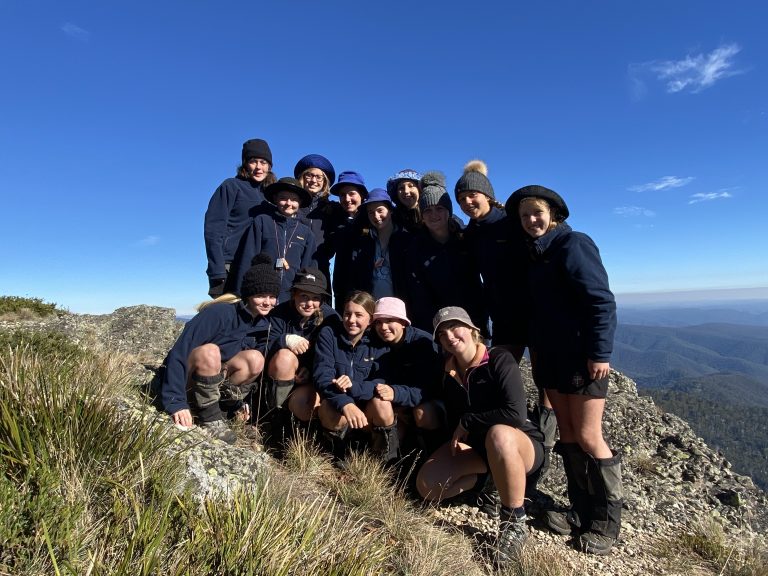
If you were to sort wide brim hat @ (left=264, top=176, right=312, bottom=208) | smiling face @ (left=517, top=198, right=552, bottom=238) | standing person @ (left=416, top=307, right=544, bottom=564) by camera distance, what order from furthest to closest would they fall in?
wide brim hat @ (left=264, top=176, right=312, bottom=208)
smiling face @ (left=517, top=198, right=552, bottom=238)
standing person @ (left=416, top=307, right=544, bottom=564)

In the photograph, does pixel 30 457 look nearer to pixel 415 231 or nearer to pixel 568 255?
pixel 568 255

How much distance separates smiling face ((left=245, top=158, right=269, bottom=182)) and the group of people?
0.02m

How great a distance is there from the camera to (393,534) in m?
3.82

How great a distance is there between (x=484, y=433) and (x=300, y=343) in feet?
8.32

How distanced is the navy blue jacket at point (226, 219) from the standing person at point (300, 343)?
1392 mm

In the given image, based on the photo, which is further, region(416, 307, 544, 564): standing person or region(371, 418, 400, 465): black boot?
region(371, 418, 400, 465): black boot

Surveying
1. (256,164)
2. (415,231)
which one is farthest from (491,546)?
(256,164)

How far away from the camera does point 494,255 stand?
18.1ft

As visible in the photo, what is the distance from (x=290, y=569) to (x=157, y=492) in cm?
105

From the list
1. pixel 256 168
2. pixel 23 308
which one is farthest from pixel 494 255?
pixel 23 308

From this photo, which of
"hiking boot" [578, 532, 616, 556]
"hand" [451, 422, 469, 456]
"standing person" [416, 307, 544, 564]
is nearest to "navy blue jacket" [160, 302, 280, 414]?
"standing person" [416, 307, 544, 564]

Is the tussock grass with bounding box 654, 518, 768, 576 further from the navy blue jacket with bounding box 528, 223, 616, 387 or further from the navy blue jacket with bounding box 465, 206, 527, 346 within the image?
the navy blue jacket with bounding box 465, 206, 527, 346

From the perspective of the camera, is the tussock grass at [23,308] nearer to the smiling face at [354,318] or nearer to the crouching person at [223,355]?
the crouching person at [223,355]

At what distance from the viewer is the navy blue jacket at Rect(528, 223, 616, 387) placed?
4043 millimetres
